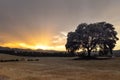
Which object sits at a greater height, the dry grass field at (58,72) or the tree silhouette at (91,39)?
the tree silhouette at (91,39)

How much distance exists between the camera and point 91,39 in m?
80.9

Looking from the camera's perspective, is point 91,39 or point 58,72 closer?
point 58,72

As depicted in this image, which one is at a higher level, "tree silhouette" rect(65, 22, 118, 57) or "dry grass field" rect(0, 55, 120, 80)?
"tree silhouette" rect(65, 22, 118, 57)

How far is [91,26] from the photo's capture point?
82.4 meters

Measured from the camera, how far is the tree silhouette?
3157 inches

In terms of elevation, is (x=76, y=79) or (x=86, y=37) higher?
(x=86, y=37)

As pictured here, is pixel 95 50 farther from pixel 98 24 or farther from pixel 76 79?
pixel 76 79

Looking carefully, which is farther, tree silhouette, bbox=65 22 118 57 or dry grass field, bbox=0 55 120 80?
tree silhouette, bbox=65 22 118 57

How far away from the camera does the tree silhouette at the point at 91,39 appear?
80.2 m

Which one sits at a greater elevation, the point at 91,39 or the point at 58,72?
the point at 91,39

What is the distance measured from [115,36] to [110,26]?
13.6ft

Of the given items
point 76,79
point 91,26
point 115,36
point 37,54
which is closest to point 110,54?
point 115,36

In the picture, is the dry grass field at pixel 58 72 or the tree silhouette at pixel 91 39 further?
the tree silhouette at pixel 91 39

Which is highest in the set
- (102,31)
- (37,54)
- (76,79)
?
(102,31)
